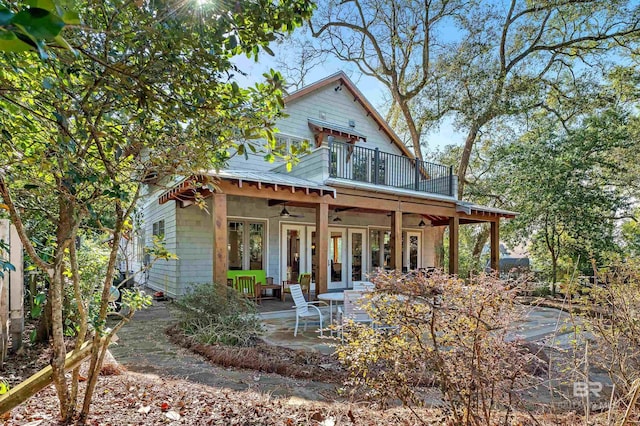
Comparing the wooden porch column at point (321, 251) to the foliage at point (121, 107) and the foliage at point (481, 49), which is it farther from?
the foliage at point (481, 49)

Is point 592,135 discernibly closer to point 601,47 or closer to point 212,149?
point 601,47

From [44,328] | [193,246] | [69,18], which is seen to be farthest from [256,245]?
[69,18]

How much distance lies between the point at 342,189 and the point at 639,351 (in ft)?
22.2

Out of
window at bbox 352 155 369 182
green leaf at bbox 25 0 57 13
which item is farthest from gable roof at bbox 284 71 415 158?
green leaf at bbox 25 0 57 13

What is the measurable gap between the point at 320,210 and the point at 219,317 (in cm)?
374

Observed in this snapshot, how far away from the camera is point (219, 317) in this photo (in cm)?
565

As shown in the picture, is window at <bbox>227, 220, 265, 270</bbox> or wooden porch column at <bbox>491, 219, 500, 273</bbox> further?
wooden porch column at <bbox>491, 219, 500, 273</bbox>

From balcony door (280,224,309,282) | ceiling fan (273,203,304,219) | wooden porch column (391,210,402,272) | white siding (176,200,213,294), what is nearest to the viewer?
white siding (176,200,213,294)

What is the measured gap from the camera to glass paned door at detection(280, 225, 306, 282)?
10938mm

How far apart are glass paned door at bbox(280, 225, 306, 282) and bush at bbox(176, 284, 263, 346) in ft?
15.1

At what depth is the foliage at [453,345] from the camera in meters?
2.20

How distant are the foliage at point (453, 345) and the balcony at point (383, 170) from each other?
6686 millimetres

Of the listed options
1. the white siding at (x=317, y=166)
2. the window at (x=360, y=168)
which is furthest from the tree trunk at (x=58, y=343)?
the window at (x=360, y=168)

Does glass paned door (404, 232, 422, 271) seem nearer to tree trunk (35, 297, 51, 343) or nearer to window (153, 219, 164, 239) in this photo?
window (153, 219, 164, 239)
